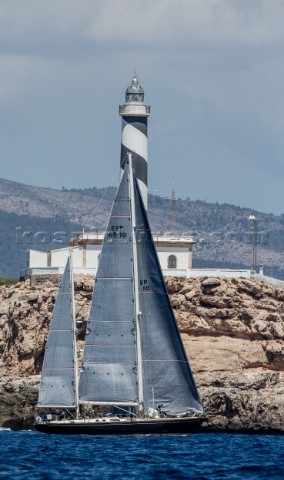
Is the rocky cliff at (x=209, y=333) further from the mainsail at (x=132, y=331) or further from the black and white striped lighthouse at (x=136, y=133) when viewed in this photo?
the mainsail at (x=132, y=331)

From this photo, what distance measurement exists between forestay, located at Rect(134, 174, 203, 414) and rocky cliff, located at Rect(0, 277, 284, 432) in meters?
15.9

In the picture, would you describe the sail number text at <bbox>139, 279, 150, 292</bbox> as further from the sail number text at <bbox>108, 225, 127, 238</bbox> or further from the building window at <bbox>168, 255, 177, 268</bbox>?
the building window at <bbox>168, 255, 177, 268</bbox>

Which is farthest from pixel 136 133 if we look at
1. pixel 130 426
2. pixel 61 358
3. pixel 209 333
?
pixel 130 426

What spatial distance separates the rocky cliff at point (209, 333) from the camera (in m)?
76.0

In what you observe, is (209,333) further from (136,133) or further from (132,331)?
(132,331)

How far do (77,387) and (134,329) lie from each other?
14.4 feet

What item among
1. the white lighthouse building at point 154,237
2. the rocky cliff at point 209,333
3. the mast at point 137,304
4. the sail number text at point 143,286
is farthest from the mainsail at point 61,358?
the white lighthouse building at point 154,237

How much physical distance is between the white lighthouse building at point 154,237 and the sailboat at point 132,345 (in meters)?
16.7

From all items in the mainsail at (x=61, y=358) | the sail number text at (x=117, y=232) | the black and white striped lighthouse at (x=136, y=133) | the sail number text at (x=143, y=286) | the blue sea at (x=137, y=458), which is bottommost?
the blue sea at (x=137, y=458)

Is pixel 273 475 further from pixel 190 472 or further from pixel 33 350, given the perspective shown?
pixel 33 350

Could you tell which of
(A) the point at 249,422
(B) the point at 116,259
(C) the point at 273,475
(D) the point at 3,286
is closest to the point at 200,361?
(A) the point at 249,422

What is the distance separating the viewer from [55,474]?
153ft

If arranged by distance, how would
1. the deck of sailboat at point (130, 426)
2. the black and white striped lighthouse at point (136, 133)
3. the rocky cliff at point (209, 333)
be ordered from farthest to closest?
1. the black and white striped lighthouse at point (136, 133)
2. the rocky cliff at point (209, 333)
3. the deck of sailboat at point (130, 426)

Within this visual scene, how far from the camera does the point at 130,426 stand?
59.1m
